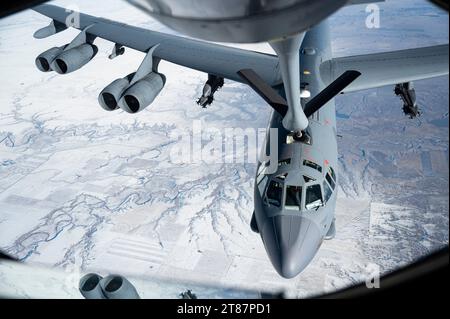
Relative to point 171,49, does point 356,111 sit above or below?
below

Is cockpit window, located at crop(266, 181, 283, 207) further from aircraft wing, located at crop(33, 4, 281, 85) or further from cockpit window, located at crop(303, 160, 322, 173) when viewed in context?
aircraft wing, located at crop(33, 4, 281, 85)

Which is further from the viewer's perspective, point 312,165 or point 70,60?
point 70,60

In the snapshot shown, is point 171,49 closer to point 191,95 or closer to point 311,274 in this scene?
point 311,274

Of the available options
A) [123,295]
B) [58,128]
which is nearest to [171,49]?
[123,295]

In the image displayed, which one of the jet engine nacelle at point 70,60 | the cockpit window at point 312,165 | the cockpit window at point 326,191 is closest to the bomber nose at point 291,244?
the cockpit window at point 326,191

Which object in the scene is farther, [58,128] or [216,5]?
[58,128]

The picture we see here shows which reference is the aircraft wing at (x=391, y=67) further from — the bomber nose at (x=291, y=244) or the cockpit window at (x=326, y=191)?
the bomber nose at (x=291, y=244)

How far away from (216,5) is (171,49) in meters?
11.3

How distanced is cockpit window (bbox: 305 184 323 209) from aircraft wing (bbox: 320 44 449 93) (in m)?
4.45

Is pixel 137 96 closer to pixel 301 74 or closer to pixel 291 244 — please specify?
pixel 301 74

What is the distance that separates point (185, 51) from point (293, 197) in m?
7.52

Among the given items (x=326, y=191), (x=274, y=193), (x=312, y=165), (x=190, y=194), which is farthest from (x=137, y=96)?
(x=190, y=194)

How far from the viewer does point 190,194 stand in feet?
100

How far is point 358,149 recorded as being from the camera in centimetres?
3491
